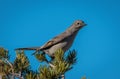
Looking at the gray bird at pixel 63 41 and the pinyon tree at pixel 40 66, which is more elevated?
the gray bird at pixel 63 41

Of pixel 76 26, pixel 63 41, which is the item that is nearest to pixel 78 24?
pixel 76 26

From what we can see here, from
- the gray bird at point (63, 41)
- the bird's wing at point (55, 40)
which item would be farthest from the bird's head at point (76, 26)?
the bird's wing at point (55, 40)

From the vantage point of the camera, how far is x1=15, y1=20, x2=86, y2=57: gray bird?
545 cm

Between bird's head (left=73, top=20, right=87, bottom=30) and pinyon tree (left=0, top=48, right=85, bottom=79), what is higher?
bird's head (left=73, top=20, right=87, bottom=30)

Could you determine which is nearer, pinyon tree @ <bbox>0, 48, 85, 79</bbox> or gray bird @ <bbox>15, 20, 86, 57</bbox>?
pinyon tree @ <bbox>0, 48, 85, 79</bbox>

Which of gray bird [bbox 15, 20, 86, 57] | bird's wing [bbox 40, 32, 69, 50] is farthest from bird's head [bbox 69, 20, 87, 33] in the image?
bird's wing [bbox 40, 32, 69, 50]

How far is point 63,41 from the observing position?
5598mm

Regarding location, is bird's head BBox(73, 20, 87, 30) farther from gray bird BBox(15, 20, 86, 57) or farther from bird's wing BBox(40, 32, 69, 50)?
bird's wing BBox(40, 32, 69, 50)

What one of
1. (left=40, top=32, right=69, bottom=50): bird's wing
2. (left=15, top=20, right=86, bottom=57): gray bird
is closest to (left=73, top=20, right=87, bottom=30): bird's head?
(left=15, top=20, right=86, bottom=57): gray bird

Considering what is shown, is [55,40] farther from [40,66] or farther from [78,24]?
[40,66]

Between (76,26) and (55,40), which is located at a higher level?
(76,26)

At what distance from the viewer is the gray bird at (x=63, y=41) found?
17.9 ft

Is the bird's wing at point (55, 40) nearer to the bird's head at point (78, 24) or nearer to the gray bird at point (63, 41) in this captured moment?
the gray bird at point (63, 41)

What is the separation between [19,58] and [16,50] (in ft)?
1.41
